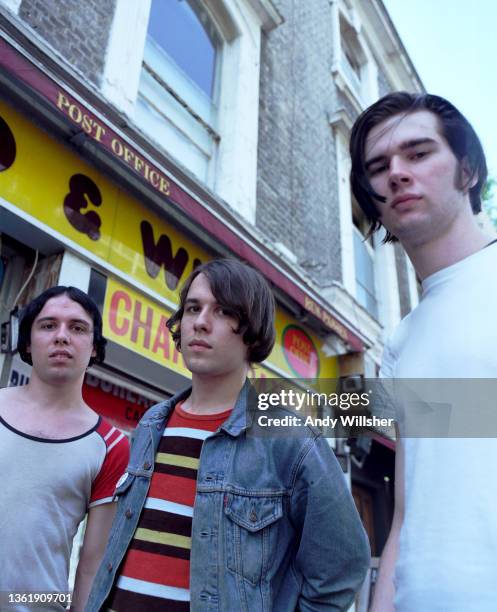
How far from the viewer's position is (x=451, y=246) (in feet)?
3.64

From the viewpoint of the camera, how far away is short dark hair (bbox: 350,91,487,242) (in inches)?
47.5

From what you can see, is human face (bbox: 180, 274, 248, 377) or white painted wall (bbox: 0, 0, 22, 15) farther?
white painted wall (bbox: 0, 0, 22, 15)

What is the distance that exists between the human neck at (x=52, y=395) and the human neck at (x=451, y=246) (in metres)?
1.50

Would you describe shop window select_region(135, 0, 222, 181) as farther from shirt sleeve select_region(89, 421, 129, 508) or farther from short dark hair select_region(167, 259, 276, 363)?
shirt sleeve select_region(89, 421, 129, 508)

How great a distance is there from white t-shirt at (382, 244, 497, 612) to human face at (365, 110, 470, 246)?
13cm

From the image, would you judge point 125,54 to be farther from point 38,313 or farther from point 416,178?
point 416,178

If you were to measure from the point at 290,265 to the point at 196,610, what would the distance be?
494 cm

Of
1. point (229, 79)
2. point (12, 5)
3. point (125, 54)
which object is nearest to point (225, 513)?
point (12, 5)

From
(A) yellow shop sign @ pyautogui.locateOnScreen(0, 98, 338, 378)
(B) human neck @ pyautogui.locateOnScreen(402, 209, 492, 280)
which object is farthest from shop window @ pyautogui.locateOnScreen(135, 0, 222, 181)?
(B) human neck @ pyautogui.locateOnScreen(402, 209, 492, 280)

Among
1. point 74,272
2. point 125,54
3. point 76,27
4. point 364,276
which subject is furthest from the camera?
point 364,276

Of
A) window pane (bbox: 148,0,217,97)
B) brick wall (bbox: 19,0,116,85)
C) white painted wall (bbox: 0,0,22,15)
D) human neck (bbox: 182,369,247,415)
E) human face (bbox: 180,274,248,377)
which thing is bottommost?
human neck (bbox: 182,369,247,415)

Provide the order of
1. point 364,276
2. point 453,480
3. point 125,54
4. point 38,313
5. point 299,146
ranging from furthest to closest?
1. point 364,276
2. point 299,146
3. point 125,54
4. point 38,313
5. point 453,480

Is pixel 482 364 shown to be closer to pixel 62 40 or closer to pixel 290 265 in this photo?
pixel 62 40

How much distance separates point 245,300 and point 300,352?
4409 millimetres
